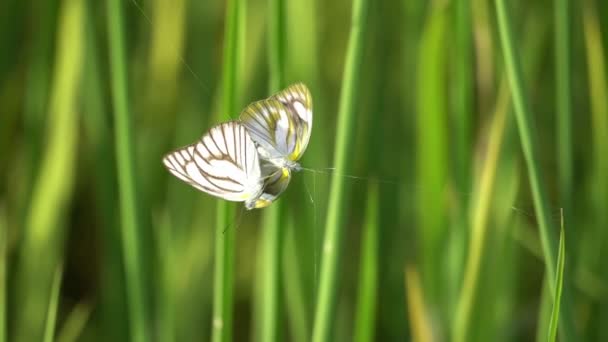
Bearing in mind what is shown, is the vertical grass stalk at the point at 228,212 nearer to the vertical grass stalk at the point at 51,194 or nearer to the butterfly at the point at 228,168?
the butterfly at the point at 228,168

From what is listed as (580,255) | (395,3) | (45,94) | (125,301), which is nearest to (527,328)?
(580,255)

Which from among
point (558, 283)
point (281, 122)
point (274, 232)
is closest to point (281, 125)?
point (281, 122)

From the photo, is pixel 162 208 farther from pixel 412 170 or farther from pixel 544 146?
pixel 544 146

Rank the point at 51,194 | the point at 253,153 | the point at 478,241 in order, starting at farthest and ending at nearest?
the point at 51,194
the point at 478,241
the point at 253,153

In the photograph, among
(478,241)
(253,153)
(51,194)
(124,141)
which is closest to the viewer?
(253,153)

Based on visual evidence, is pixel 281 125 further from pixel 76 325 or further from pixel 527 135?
pixel 76 325

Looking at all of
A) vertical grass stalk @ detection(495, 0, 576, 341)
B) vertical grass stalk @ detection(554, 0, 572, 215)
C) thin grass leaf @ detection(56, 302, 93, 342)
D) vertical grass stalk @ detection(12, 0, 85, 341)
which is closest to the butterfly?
vertical grass stalk @ detection(495, 0, 576, 341)
